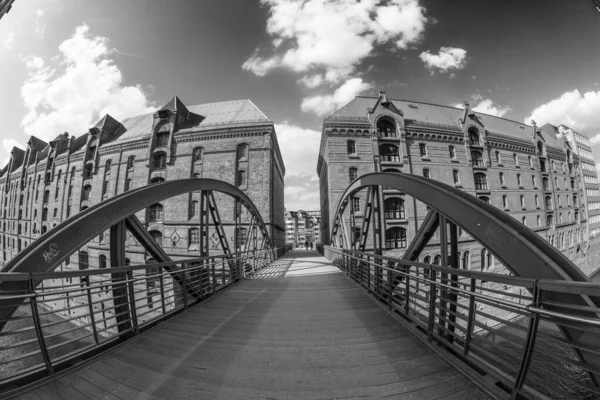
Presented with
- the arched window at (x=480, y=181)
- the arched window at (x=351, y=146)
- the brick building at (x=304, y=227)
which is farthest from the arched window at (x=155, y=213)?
the brick building at (x=304, y=227)

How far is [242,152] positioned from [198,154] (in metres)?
3.83

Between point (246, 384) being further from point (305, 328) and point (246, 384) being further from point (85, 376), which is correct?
point (85, 376)

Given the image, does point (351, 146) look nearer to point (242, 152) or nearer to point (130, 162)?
point (242, 152)

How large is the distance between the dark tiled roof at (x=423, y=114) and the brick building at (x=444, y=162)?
0.31ft

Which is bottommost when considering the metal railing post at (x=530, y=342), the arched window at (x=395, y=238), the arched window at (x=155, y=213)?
the arched window at (x=395, y=238)

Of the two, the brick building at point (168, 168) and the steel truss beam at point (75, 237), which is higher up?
the brick building at point (168, 168)

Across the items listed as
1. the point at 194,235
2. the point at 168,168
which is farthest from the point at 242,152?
the point at 194,235

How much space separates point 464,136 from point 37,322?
26.5 m

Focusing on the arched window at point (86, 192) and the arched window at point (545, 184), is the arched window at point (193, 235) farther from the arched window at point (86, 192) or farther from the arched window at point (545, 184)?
the arched window at point (545, 184)

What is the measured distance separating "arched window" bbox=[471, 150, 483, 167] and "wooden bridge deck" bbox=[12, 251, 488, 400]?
23.6m

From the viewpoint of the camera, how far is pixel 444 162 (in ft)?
65.2

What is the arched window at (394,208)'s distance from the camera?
18.7 meters

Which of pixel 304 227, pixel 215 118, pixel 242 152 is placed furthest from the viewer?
pixel 304 227

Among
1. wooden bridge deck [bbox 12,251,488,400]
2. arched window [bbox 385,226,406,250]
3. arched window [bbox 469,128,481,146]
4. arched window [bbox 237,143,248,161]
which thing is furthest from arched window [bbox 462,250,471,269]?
arched window [bbox 237,143,248,161]
